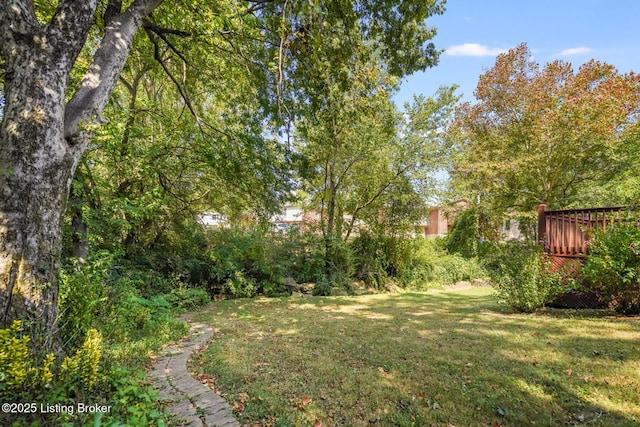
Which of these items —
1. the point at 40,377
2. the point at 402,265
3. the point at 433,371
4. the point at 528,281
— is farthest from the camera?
the point at 402,265

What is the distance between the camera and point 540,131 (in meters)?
11.6

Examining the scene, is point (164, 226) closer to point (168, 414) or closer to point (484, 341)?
point (168, 414)

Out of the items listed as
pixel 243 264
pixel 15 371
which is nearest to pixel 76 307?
pixel 15 371

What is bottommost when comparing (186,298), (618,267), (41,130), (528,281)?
(186,298)

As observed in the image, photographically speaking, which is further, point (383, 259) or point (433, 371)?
point (383, 259)

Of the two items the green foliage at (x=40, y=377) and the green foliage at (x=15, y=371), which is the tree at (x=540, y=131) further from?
the green foliage at (x=15, y=371)

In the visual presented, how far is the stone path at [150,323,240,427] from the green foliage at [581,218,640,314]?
571 cm

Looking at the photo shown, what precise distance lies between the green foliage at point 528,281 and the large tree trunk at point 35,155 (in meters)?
6.72

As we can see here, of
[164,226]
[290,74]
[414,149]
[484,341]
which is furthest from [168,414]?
[414,149]

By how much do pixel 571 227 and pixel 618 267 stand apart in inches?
71.4

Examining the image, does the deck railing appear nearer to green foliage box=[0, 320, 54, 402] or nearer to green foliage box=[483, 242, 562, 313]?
green foliage box=[483, 242, 562, 313]

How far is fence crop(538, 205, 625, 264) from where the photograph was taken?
5.49m

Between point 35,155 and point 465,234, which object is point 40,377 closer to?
point 35,155

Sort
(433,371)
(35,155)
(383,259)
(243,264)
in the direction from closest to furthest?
(35,155), (433,371), (243,264), (383,259)
